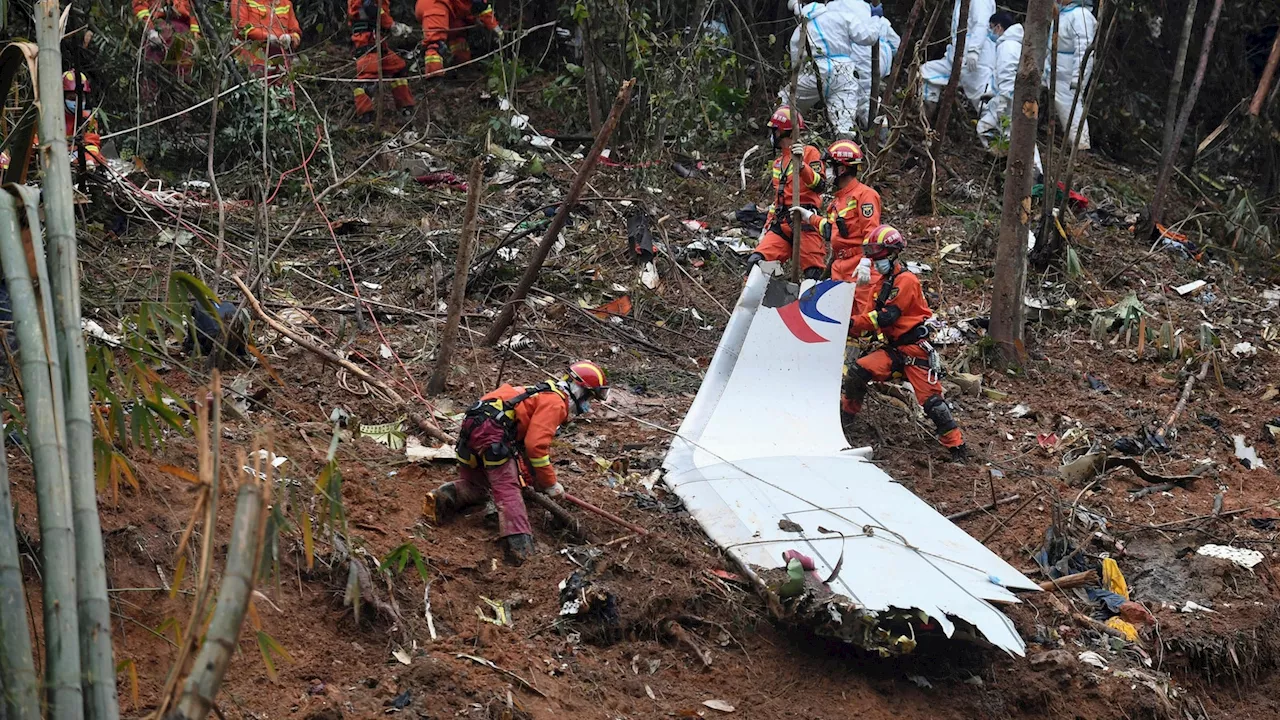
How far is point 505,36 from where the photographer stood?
10.6 meters

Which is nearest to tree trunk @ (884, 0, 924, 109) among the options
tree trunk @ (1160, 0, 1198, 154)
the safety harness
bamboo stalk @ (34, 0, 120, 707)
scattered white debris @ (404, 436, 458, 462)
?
tree trunk @ (1160, 0, 1198, 154)

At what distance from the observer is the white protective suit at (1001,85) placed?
10.7 metres

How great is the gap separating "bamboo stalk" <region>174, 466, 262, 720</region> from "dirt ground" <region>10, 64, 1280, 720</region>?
1.94 ft

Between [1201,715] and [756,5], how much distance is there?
8.77 meters

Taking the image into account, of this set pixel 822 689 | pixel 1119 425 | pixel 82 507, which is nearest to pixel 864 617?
pixel 822 689

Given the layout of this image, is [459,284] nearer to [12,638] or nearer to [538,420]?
[538,420]

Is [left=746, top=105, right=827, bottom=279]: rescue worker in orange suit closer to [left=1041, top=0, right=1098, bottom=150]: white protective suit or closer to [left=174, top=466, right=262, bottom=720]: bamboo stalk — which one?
[left=1041, top=0, right=1098, bottom=150]: white protective suit

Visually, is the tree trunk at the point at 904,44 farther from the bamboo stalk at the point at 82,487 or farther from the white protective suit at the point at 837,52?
the bamboo stalk at the point at 82,487

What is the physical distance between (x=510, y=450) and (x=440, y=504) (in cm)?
42

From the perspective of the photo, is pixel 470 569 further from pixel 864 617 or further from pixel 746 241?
pixel 746 241

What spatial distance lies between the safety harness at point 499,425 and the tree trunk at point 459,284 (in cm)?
114

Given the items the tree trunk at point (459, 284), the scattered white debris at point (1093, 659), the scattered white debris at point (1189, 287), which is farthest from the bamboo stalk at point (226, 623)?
the scattered white debris at point (1189, 287)

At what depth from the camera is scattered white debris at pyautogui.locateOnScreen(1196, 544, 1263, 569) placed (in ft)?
17.5

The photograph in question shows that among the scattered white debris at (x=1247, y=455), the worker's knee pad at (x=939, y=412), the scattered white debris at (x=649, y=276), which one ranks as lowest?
the scattered white debris at (x=1247, y=455)
